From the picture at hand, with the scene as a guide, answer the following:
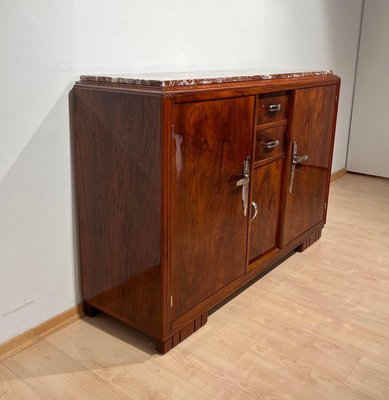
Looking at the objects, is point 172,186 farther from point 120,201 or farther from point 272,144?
point 272,144

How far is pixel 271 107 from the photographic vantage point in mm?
1829

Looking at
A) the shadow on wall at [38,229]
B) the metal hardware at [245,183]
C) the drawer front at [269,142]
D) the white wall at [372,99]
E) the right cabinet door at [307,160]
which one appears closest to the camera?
the shadow on wall at [38,229]

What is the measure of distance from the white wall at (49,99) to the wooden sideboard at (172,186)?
0.08m

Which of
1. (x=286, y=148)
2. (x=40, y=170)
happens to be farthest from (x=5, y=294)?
(x=286, y=148)

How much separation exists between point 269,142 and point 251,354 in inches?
33.6

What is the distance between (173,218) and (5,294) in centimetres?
62

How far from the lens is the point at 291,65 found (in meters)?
2.93

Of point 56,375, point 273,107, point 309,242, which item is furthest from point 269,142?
point 56,375

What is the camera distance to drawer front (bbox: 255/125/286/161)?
6.04 feet

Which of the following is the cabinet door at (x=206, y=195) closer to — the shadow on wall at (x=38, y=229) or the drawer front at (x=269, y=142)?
the drawer front at (x=269, y=142)

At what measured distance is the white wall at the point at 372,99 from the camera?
358 cm

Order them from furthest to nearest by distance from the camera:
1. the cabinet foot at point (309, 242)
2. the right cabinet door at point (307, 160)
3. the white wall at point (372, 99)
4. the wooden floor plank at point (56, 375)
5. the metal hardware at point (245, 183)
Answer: the white wall at point (372, 99) → the cabinet foot at point (309, 242) → the right cabinet door at point (307, 160) → the metal hardware at point (245, 183) → the wooden floor plank at point (56, 375)

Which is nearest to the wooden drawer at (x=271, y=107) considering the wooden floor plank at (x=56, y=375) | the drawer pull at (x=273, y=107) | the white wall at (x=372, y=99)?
the drawer pull at (x=273, y=107)

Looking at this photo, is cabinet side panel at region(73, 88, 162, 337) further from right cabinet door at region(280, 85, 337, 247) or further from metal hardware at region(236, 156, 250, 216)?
right cabinet door at region(280, 85, 337, 247)
